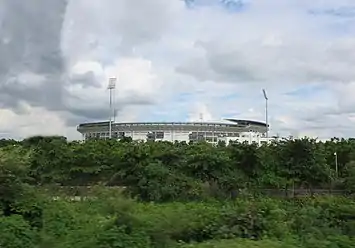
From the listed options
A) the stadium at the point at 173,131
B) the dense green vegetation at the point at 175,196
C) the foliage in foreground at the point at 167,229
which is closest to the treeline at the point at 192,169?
the dense green vegetation at the point at 175,196

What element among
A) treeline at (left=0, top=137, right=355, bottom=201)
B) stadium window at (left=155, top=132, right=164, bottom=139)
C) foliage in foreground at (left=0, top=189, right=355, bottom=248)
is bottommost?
foliage in foreground at (left=0, top=189, right=355, bottom=248)

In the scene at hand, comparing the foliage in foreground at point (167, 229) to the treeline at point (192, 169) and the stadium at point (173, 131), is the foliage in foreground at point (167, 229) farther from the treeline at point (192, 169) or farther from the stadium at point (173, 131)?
the stadium at point (173, 131)

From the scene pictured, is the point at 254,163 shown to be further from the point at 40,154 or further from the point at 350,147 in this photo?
the point at 40,154

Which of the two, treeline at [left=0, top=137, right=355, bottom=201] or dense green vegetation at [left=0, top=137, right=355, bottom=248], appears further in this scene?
treeline at [left=0, top=137, right=355, bottom=201]

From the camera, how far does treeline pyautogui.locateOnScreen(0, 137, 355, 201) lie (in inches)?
1182

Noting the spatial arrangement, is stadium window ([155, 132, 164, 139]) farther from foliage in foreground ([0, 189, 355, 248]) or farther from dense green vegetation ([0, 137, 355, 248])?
foliage in foreground ([0, 189, 355, 248])

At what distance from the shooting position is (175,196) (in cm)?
2934

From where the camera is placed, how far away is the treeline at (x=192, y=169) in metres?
30.0

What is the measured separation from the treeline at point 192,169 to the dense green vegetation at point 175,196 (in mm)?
61

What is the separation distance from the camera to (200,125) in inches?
2923

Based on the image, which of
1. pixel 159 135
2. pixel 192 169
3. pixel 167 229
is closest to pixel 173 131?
pixel 159 135

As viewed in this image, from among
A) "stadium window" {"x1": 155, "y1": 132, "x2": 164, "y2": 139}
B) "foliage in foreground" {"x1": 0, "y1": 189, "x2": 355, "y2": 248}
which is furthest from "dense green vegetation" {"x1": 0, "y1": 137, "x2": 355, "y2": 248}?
"stadium window" {"x1": 155, "y1": 132, "x2": 164, "y2": 139}

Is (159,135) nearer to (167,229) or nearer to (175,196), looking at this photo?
(175,196)

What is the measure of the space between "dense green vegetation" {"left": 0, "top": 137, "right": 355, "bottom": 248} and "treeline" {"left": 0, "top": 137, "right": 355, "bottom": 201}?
6cm
